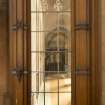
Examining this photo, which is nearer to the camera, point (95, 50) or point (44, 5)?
point (95, 50)

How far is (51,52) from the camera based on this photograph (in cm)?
280

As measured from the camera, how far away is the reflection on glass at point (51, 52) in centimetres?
277

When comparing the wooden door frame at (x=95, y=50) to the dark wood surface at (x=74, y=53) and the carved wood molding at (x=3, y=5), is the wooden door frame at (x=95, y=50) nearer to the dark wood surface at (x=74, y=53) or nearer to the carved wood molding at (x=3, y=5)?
the dark wood surface at (x=74, y=53)

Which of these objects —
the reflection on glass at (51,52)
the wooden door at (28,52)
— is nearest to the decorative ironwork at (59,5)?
the reflection on glass at (51,52)

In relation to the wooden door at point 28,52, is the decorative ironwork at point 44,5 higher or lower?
higher

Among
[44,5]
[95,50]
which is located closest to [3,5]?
[44,5]

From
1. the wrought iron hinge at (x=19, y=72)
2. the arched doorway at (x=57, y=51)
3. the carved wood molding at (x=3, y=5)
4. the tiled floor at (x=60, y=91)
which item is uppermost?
the carved wood molding at (x=3, y=5)

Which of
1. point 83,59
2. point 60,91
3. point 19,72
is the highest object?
Answer: point 83,59

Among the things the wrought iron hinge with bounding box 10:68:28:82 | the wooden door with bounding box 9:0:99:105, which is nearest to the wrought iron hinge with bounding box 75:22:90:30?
the wooden door with bounding box 9:0:99:105

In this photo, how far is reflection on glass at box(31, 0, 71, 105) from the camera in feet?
9.09

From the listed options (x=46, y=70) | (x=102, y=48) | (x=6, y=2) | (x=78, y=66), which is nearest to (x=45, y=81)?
(x=46, y=70)

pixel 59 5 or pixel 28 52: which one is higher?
pixel 59 5

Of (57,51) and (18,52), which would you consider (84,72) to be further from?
(18,52)

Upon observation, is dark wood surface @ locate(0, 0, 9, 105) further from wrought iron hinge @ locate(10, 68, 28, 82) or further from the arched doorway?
the arched doorway
